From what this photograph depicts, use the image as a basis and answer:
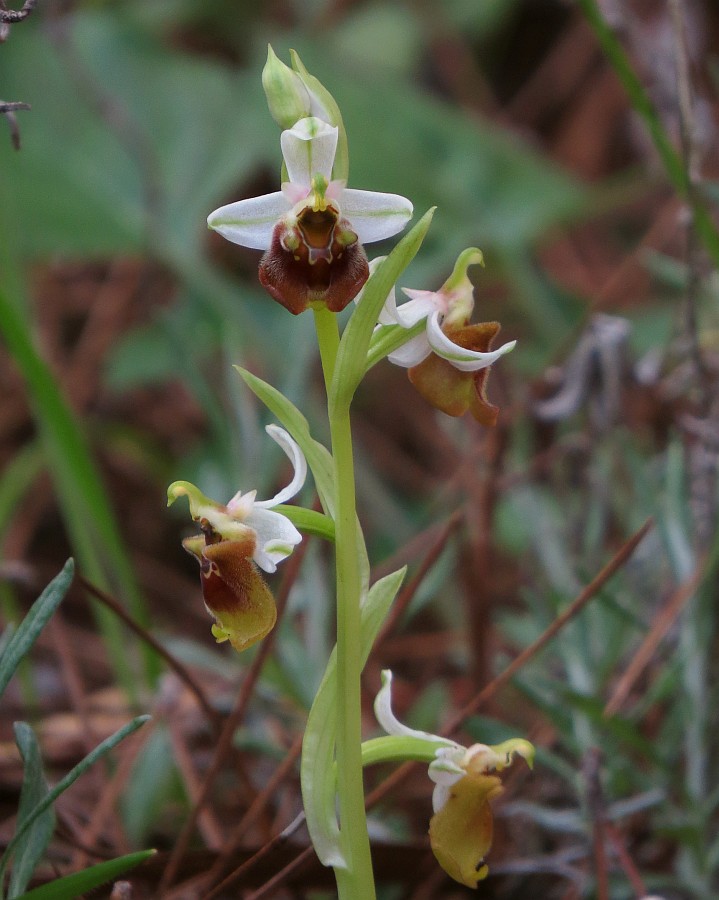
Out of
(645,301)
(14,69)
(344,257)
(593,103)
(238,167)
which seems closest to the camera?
(344,257)

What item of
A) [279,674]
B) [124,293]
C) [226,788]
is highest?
[279,674]

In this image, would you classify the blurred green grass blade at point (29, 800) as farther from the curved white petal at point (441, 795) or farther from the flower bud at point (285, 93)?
the flower bud at point (285, 93)

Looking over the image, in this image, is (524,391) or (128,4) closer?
(524,391)

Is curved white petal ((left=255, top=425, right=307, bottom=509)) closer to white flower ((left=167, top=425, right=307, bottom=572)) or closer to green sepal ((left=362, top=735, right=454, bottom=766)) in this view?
white flower ((left=167, top=425, right=307, bottom=572))

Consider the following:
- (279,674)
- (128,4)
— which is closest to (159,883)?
(279,674)

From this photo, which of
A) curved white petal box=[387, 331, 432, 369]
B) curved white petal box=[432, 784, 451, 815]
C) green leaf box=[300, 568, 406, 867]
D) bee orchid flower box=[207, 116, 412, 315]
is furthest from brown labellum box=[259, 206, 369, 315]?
curved white petal box=[432, 784, 451, 815]

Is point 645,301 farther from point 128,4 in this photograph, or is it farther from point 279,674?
point 279,674
